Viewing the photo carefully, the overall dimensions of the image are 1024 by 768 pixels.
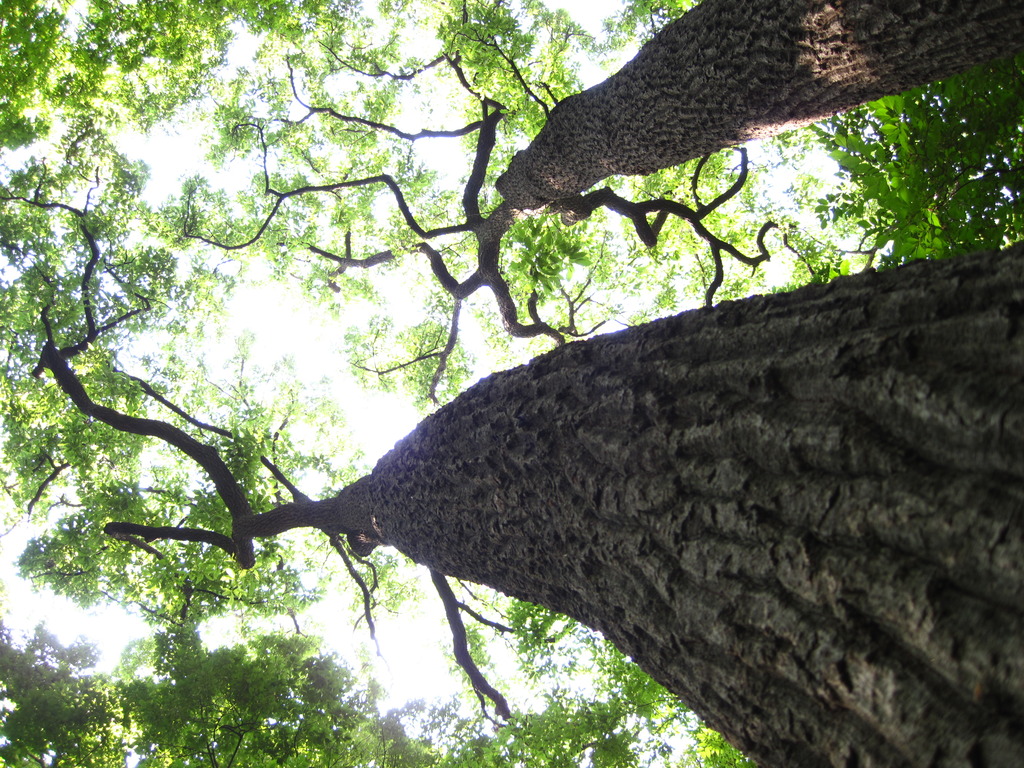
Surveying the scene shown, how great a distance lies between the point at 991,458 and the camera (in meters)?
1.29

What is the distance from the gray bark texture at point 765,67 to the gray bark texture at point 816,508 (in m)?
1.55

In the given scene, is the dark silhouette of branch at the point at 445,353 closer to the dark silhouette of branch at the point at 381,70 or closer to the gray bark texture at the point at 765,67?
the dark silhouette of branch at the point at 381,70

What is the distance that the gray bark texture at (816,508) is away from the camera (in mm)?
1256

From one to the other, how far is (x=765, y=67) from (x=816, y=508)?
269 centimetres

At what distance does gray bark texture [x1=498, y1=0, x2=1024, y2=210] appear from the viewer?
2.61 metres

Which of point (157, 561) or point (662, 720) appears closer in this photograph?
point (662, 720)

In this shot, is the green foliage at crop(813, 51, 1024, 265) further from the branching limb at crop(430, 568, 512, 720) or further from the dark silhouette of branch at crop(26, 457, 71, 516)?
the dark silhouette of branch at crop(26, 457, 71, 516)

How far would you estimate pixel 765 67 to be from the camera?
316 cm

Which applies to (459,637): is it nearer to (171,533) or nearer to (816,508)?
(171,533)

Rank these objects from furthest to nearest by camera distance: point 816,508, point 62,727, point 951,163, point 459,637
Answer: point 459,637 < point 62,727 < point 951,163 < point 816,508

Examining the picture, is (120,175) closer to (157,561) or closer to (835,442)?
(157,561)

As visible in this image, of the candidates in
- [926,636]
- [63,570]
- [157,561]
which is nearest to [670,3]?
[926,636]

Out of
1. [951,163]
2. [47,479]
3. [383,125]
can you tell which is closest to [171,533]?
[47,479]

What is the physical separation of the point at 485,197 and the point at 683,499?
945cm
